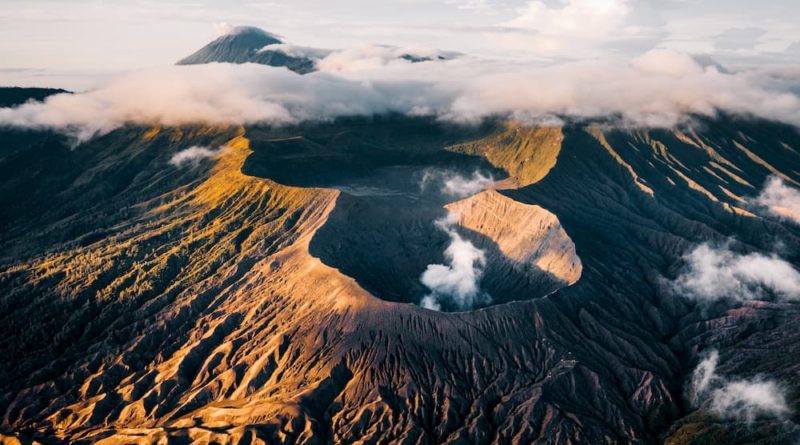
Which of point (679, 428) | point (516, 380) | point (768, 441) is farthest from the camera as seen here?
point (516, 380)

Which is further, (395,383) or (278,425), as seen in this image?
(395,383)

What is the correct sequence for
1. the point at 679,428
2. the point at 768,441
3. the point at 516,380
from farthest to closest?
the point at 516,380 < the point at 679,428 < the point at 768,441

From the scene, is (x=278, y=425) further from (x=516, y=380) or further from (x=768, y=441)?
(x=768, y=441)

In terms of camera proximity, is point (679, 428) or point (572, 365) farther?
point (572, 365)

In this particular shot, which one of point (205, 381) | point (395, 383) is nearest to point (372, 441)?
point (395, 383)

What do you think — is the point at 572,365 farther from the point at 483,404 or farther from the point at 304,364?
the point at 304,364

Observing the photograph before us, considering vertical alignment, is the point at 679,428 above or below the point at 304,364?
below

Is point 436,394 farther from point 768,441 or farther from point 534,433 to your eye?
point 768,441

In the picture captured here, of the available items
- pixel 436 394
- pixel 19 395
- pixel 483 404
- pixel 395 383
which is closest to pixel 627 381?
pixel 483 404

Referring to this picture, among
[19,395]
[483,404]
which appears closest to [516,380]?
[483,404]
